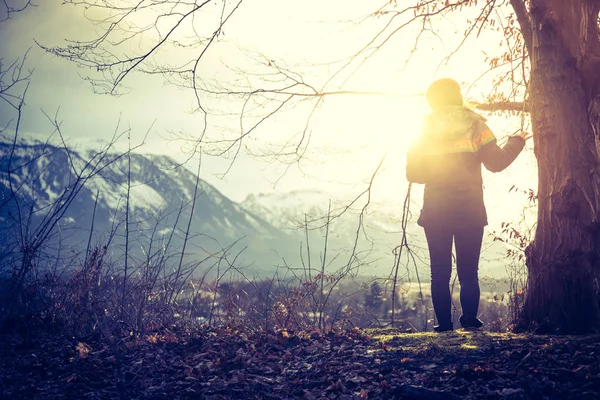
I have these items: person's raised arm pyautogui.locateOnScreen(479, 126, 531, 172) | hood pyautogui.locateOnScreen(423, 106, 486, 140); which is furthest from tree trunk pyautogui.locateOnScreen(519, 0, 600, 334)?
hood pyautogui.locateOnScreen(423, 106, 486, 140)

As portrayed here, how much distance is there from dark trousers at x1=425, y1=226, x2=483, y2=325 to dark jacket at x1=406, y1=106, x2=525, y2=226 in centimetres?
10

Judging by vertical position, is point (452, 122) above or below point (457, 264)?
above

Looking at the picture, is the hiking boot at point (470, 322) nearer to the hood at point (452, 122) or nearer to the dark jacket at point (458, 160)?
the dark jacket at point (458, 160)

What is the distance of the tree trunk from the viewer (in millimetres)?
3779

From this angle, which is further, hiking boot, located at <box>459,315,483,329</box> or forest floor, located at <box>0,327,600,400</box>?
hiking boot, located at <box>459,315,483,329</box>

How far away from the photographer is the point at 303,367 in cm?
335

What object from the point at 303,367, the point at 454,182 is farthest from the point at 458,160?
the point at 303,367

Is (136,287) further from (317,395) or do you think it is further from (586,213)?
(586,213)

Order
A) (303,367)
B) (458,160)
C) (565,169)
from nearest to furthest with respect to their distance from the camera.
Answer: (303,367) → (565,169) → (458,160)

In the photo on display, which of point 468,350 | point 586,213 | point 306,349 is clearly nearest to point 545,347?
point 468,350

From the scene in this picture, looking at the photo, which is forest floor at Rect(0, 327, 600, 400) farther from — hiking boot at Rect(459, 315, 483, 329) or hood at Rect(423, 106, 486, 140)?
hood at Rect(423, 106, 486, 140)

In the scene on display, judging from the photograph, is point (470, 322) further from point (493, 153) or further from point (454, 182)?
point (493, 153)

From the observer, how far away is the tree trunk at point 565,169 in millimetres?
3779

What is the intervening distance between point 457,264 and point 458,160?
913 mm
